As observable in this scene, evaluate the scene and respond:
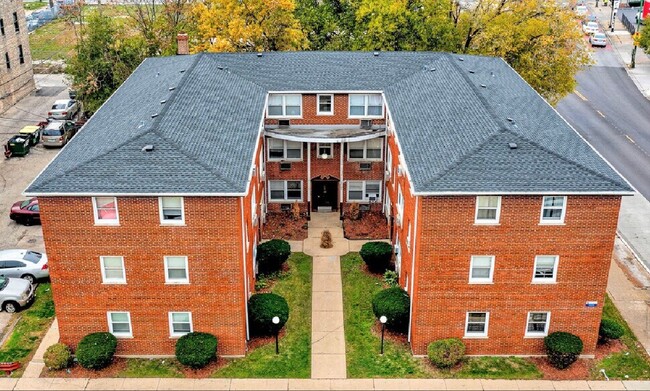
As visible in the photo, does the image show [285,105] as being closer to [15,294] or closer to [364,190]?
[364,190]

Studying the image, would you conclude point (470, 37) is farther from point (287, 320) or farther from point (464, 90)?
point (287, 320)

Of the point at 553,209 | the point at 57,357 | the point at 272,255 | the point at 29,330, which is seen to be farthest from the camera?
the point at 272,255

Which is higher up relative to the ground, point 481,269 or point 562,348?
point 481,269

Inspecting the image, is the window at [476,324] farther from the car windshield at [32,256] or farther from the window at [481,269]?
the car windshield at [32,256]

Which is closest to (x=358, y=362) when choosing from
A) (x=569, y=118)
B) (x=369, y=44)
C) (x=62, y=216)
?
(x=62, y=216)

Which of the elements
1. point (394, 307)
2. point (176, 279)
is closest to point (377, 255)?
point (394, 307)
